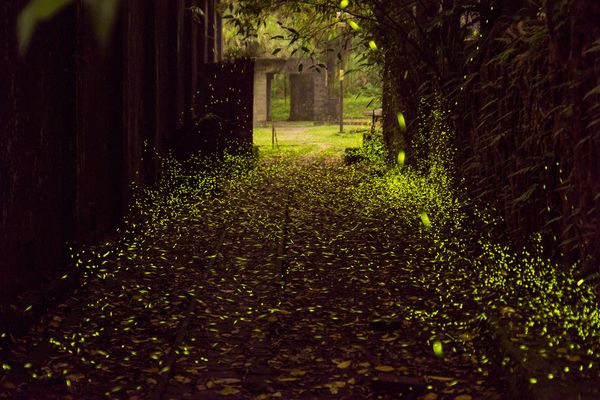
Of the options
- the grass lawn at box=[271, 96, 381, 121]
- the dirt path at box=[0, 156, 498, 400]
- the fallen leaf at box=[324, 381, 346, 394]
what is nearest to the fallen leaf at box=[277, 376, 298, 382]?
the dirt path at box=[0, 156, 498, 400]

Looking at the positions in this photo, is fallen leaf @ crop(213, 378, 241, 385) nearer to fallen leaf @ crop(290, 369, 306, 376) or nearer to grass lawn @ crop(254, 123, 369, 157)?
fallen leaf @ crop(290, 369, 306, 376)

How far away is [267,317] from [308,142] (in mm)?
24232

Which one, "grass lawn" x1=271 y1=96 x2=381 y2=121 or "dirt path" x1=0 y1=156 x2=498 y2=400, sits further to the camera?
"grass lawn" x1=271 y1=96 x2=381 y2=121

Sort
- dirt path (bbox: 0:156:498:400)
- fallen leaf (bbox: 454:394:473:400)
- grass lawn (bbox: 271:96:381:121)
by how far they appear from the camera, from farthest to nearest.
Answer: grass lawn (bbox: 271:96:381:121), dirt path (bbox: 0:156:498:400), fallen leaf (bbox: 454:394:473:400)

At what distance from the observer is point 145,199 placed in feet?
38.3

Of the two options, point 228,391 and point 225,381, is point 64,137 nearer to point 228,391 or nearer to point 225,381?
point 225,381

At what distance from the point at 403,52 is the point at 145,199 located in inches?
211

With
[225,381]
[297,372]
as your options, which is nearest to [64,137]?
[225,381]

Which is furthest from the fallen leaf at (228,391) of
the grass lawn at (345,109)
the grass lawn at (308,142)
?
the grass lawn at (345,109)

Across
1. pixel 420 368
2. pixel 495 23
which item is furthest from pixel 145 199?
pixel 420 368

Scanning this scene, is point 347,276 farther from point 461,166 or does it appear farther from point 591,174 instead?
point 591,174

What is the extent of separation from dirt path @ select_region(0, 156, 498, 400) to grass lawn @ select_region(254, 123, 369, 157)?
1381cm

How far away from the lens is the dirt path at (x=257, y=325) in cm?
504

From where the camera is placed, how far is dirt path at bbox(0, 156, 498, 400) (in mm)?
5039
